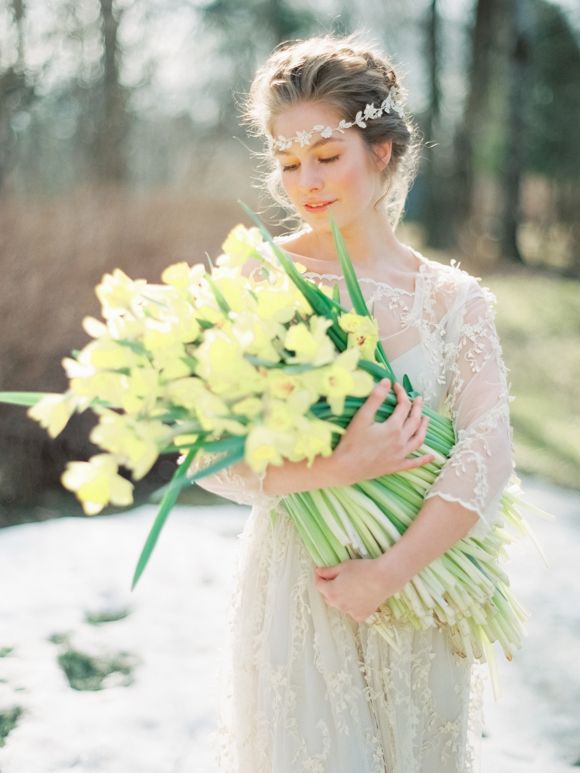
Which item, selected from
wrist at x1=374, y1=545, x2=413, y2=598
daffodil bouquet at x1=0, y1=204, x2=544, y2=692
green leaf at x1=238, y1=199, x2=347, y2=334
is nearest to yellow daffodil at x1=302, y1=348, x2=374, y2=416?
daffodil bouquet at x1=0, y1=204, x2=544, y2=692

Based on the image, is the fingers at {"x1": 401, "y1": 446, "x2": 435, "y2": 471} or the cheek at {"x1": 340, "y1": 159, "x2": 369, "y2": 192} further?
the cheek at {"x1": 340, "y1": 159, "x2": 369, "y2": 192}

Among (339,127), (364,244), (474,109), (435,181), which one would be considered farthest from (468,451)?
(435,181)

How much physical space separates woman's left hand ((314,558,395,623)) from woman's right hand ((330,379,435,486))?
18cm

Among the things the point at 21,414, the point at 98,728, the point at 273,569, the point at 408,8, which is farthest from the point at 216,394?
the point at 408,8

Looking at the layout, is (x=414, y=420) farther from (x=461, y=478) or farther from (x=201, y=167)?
(x=201, y=167)

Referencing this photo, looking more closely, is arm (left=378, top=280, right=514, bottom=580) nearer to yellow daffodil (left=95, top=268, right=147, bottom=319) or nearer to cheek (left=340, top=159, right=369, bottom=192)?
cheek (left=340, top=159, right=369, bottom=192)

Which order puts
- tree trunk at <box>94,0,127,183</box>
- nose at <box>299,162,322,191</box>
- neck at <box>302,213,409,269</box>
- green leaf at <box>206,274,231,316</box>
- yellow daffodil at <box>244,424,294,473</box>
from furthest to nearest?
tree trunk at <box>94,0,127,183</box> → neck at <box>302,213,409,269</box> → nose at <box>299,162,322,191</box> → green leaf at <box>206,274,231,316</box> → yellow daffodil at <box>244,424,294,473</box>

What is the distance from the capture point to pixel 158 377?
1.39 metres

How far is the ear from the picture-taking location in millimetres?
2018

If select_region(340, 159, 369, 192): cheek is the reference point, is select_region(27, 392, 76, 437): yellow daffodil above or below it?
below

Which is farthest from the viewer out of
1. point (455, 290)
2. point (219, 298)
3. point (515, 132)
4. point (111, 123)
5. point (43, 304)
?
point (515, 132)

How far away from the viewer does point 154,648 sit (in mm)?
3439

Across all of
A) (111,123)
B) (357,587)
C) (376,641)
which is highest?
(111,123)

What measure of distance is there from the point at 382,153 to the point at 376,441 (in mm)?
774
